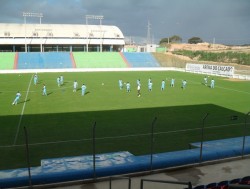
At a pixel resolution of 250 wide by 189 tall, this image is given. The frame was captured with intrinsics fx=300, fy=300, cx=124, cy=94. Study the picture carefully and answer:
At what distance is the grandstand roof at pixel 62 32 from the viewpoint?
8731cm

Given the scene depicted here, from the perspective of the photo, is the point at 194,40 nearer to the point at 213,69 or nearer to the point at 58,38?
the point at 58,38

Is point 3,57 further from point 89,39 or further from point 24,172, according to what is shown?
point 24,172

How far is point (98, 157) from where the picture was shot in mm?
11906

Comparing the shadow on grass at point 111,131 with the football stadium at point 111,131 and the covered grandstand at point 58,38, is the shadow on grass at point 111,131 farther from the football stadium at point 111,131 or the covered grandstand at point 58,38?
the covered grandstand at point 58,38

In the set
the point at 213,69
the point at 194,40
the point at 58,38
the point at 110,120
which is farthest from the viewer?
the point at 194,40

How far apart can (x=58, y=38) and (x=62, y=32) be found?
307cm

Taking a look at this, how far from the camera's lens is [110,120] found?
1994 cm

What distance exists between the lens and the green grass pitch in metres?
14.2

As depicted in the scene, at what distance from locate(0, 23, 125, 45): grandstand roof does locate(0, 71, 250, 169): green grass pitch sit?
58.5 m

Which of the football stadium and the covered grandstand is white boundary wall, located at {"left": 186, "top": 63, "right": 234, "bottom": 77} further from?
the covered grandstand

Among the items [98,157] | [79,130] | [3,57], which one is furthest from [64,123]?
[3,57]

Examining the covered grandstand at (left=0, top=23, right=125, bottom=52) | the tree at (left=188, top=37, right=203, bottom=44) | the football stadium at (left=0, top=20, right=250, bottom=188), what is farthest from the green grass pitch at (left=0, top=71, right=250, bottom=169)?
the tree at (left=188, top=37, right=203, bottom=44)

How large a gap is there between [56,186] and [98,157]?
261cm

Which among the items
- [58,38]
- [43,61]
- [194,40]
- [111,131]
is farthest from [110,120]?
[194,40]
